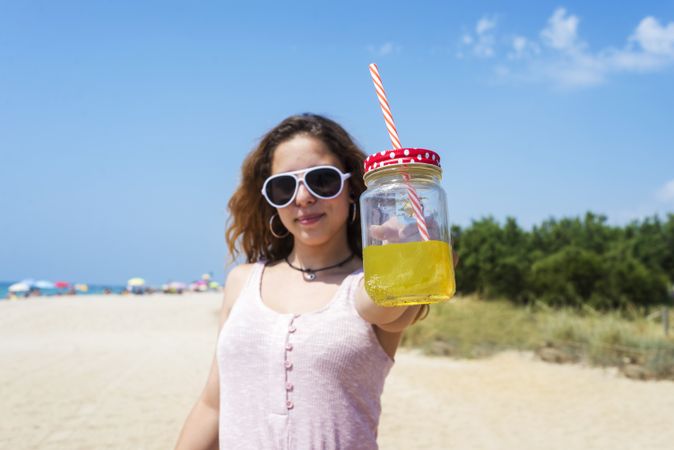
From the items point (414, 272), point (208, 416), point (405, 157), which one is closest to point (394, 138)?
point (405, 157)

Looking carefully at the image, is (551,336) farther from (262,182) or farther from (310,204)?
(310,204)

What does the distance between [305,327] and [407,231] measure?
2.20 feet

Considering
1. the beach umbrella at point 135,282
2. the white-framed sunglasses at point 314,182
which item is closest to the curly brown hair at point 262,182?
the white-framed sunglasses at point 314,182

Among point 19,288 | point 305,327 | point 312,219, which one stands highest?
point 19,288

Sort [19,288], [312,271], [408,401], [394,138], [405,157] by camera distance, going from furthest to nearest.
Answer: [19,288] < [408,401] < [312,271] < [394,138] < [405,157]

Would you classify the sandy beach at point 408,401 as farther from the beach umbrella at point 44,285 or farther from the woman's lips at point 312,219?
the beach umbrella at point 44,285

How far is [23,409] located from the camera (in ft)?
27.4

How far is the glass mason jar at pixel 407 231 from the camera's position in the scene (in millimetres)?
1351

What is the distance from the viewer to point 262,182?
2.52 meters

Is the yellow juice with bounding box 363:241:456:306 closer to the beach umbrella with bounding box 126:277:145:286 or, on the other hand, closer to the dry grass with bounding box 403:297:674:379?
the dry grass with bounding box 403:297:674:379

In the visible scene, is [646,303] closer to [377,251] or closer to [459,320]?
[459,320]

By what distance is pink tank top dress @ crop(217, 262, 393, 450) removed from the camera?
1.88 m

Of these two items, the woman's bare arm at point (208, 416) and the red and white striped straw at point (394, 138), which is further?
the woman's bare arm at point (208, 416)

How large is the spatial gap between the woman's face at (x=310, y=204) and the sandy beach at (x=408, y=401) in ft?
17.8
